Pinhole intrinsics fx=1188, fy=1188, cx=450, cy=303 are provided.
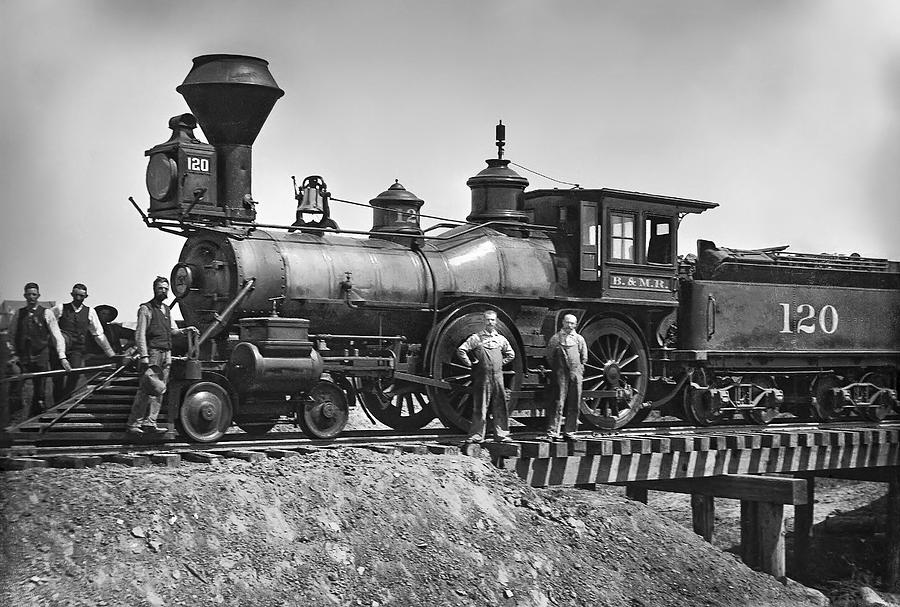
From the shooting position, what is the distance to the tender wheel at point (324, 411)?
14.6 meters

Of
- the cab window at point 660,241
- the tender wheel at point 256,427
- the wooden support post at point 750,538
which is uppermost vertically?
the cab window at point 660,241

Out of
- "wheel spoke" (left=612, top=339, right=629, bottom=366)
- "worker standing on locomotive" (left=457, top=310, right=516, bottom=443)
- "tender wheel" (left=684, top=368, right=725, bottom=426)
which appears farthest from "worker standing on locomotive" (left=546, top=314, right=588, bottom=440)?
"tender wheel" (left=684, top=368, right=725, bottom=426)

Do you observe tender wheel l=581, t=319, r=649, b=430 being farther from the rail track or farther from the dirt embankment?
the dirt embankment

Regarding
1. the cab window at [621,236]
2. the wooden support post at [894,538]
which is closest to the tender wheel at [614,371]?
the cab window at [621,236]

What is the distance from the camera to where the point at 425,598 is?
1131cm

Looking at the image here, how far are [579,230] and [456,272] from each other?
7.26ft

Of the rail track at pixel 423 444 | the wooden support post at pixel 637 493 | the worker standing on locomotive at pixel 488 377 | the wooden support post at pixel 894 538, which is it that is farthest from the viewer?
the wooden support post at pixel 637 493

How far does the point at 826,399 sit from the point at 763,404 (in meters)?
1.64

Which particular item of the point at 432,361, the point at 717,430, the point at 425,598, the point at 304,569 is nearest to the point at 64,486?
the point at 304,569

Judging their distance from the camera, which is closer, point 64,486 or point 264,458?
point 64,486

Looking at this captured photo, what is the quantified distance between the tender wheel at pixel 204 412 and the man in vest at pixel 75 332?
123 cm

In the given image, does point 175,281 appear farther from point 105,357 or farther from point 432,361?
point 432,361

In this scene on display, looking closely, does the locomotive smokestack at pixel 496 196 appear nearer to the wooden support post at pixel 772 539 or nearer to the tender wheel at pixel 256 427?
the tender wheel at pixel 256 427

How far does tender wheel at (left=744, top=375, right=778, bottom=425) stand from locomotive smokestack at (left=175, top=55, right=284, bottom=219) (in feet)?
30.9
